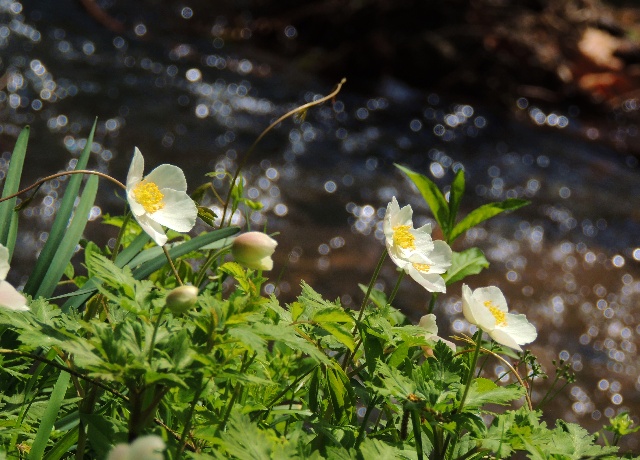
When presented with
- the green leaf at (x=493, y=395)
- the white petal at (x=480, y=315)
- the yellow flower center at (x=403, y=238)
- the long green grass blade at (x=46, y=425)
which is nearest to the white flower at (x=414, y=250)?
the yellow flower center at (x=403, y=238)

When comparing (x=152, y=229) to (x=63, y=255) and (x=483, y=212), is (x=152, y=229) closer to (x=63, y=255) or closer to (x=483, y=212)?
(x=63, y=255)

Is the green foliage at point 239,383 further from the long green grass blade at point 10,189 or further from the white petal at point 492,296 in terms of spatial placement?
the long green grass blade at point 10,189

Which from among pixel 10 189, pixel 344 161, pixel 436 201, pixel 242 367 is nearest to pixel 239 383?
pixel 242 367

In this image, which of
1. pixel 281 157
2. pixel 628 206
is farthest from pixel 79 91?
pixel 628 206

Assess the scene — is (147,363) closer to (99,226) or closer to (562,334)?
(99,226)

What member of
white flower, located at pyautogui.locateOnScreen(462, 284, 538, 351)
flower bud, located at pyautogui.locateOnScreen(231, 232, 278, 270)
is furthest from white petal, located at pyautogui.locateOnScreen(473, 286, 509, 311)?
flower bud, located at pyautogui.locateOnScreen(231, 232, 278, 270)

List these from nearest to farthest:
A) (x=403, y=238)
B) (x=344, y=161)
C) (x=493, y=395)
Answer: (x=493, y=395)
(x=403, y=238)
(x=344, y=161)

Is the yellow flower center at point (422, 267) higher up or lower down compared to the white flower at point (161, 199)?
lower down
